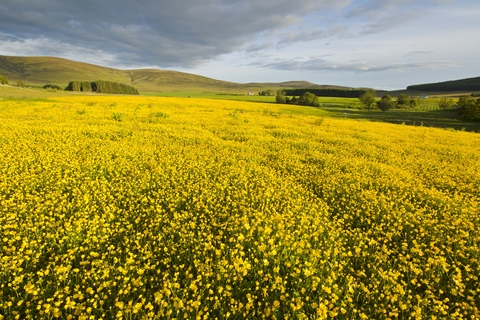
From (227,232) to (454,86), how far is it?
22061 cm

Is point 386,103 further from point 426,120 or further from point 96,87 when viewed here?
point 96,87

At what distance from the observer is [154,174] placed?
330 inches

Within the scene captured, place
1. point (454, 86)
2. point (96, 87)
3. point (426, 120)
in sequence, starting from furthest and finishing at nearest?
point (454, 86) < point (96, 87) < point (426, 120)

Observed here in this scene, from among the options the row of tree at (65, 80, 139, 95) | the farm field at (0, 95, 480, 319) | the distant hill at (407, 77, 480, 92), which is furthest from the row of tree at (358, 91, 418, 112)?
the row of tree at (65, 80, 139, 95)

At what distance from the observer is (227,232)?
5453 mm

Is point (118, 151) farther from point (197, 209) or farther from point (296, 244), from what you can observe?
point (296, 244)

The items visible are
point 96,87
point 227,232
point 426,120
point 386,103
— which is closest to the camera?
point 227,232

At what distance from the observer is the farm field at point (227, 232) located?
3.65 m

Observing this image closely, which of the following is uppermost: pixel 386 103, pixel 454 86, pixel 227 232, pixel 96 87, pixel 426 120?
pixel 454 86

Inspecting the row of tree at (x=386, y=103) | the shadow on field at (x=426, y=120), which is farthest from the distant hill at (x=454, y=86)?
the shadow on field at (x=426, y=120)

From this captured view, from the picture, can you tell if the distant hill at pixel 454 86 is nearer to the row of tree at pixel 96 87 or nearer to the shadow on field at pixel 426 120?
the shadow on field at pixel 426 120

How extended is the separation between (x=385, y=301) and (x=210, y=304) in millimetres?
2683

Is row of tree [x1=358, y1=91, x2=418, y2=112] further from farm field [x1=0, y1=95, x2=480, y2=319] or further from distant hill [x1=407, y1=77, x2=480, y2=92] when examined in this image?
distant hill [x1=407, y1=77, x2=480, y2=92]

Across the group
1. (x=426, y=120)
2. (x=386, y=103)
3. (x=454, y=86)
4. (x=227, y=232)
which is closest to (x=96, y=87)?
(x=386, y=103)
